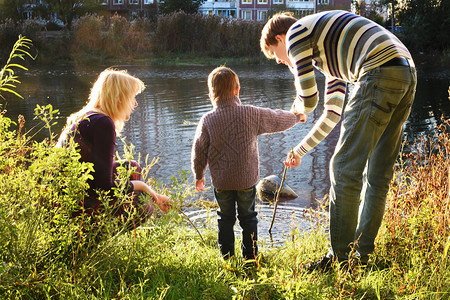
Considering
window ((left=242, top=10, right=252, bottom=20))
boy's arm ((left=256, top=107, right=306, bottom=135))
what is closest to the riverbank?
boy's arm ((left=256, top=107, right=306, bottom=135))

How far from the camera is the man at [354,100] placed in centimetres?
249

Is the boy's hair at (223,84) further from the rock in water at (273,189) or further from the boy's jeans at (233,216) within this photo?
the rock in water at (273,189)

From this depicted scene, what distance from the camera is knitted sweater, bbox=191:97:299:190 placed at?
125 inches

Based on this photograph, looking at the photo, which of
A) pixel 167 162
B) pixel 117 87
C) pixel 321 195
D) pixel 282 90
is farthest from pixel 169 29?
pixel 117 87

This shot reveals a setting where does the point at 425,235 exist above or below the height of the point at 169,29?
below

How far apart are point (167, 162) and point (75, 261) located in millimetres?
5137

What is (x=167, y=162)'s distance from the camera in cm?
748

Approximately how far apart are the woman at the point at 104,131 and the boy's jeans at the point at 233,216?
39 centimetres

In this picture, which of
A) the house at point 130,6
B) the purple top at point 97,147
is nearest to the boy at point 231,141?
the purple top at point 97,147

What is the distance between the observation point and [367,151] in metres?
2.52

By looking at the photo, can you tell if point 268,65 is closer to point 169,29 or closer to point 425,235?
point 169,29

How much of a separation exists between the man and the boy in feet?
1.08

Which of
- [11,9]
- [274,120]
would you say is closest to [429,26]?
[274,120]

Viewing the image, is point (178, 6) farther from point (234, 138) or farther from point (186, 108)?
point (234, 138)
